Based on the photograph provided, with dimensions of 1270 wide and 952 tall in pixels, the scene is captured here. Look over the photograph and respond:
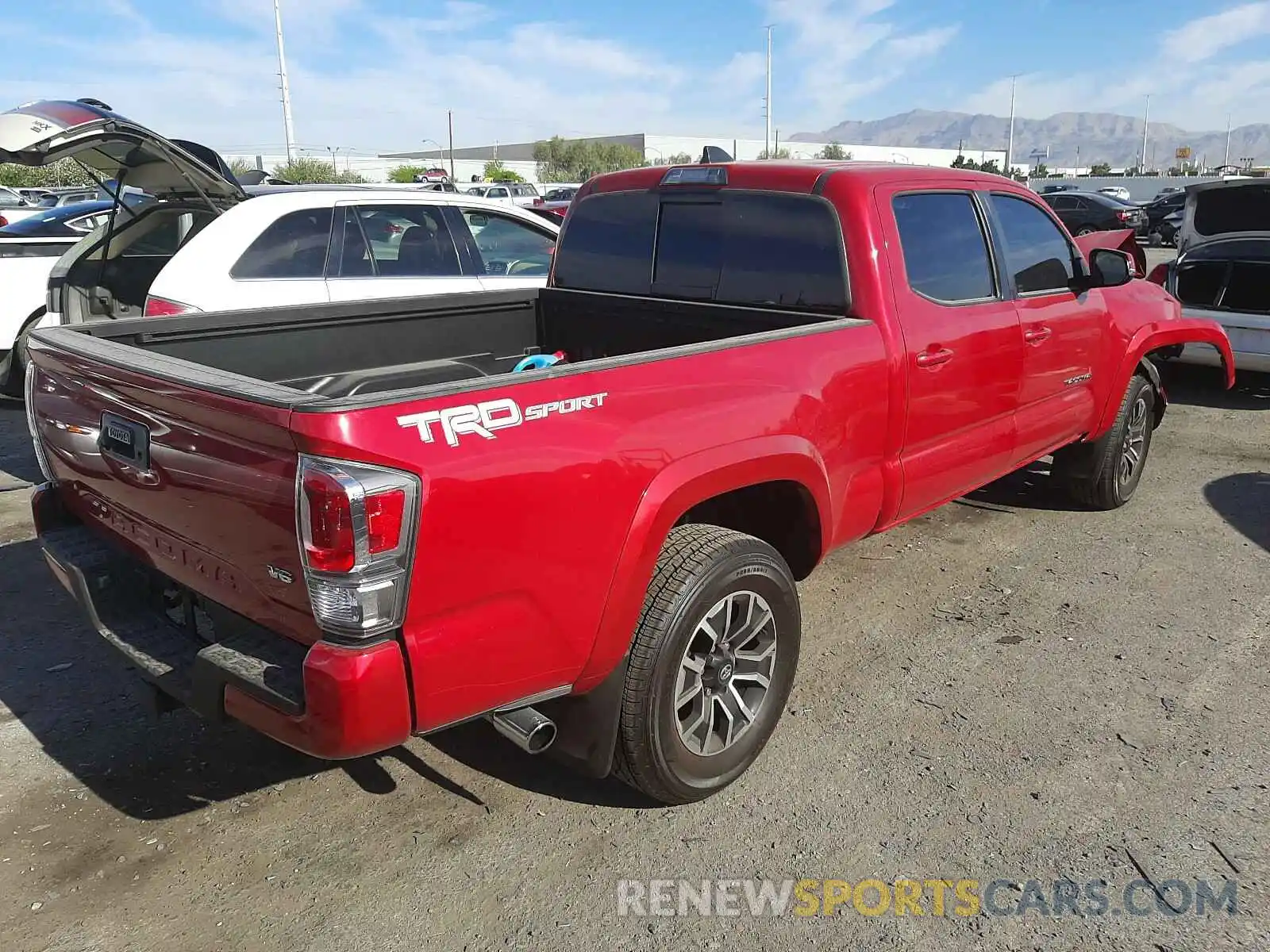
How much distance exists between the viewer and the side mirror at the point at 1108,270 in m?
4.70

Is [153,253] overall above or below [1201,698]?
above

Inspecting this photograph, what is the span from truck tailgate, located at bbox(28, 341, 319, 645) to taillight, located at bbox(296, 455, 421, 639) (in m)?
0.07

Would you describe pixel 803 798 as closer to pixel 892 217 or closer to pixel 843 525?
pixel 843 525

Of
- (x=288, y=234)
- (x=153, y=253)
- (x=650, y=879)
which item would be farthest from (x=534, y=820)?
(x=153, y=253)

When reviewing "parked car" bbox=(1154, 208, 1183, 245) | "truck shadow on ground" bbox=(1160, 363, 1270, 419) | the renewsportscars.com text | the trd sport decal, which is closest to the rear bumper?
the trd sport decal

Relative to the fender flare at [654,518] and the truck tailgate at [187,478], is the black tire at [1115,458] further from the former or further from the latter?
the truck tailgate at [187,478]

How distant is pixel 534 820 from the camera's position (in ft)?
9.89

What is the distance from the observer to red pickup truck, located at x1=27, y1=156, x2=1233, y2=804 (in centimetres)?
219

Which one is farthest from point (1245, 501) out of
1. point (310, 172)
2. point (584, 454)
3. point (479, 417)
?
point (310, 172)

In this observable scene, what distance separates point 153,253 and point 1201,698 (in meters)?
7.25

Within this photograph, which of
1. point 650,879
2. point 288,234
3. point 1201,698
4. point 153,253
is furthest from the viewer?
point 153,253

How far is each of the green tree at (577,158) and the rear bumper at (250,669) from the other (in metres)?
76.2

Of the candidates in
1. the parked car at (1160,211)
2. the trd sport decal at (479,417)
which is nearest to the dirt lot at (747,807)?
the trd sport decal at (479,417)

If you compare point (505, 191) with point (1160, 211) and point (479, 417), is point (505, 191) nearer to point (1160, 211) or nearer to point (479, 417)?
point (1160, 211)
